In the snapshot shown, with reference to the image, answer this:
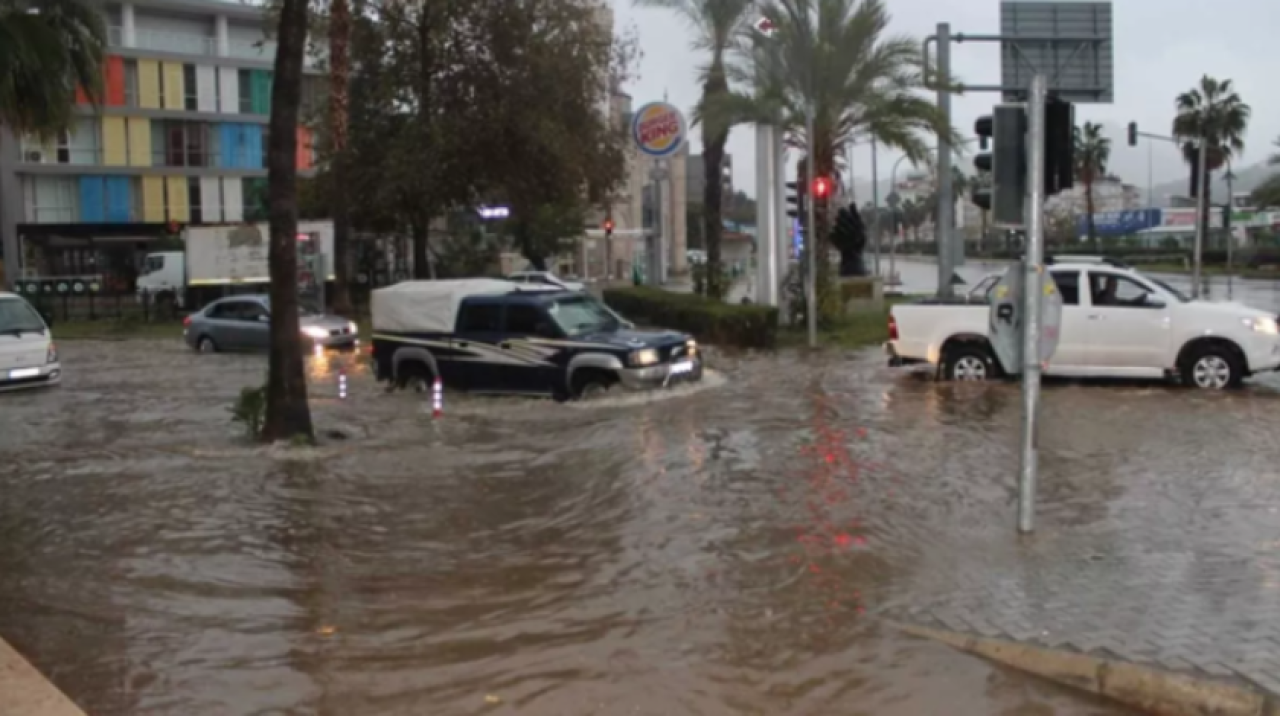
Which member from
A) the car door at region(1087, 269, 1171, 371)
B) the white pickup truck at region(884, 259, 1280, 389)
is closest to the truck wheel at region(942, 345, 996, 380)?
the white pickup truck at region(884, 259, 1280, 389)

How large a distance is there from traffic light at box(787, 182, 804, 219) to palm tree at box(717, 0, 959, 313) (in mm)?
511

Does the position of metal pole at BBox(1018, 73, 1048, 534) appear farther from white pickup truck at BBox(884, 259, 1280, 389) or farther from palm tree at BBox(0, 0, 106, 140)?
palm tree at BBox(0, 0, 106, 140)

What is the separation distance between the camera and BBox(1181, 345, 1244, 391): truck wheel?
15883mm

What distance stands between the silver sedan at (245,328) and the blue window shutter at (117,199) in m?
37.7

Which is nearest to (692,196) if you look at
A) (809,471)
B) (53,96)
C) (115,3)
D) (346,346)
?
(115,3)

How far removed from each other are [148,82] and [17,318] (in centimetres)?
4674

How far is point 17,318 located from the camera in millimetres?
19297

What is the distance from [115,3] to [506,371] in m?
51.7

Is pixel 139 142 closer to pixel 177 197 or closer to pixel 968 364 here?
pixel 177 197

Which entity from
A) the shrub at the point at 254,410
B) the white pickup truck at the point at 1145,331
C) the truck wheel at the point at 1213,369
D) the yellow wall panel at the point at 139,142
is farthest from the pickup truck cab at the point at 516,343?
the yellow wall panel at the point at 139,142

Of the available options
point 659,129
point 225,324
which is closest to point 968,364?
point 659,129

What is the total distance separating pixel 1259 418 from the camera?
45.1 feet

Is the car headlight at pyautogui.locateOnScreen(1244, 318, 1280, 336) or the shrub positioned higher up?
the car headlight at pyautogui.locateOnScreen(1244, 318, 1280, 336)

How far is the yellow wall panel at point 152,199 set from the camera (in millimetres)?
62906
